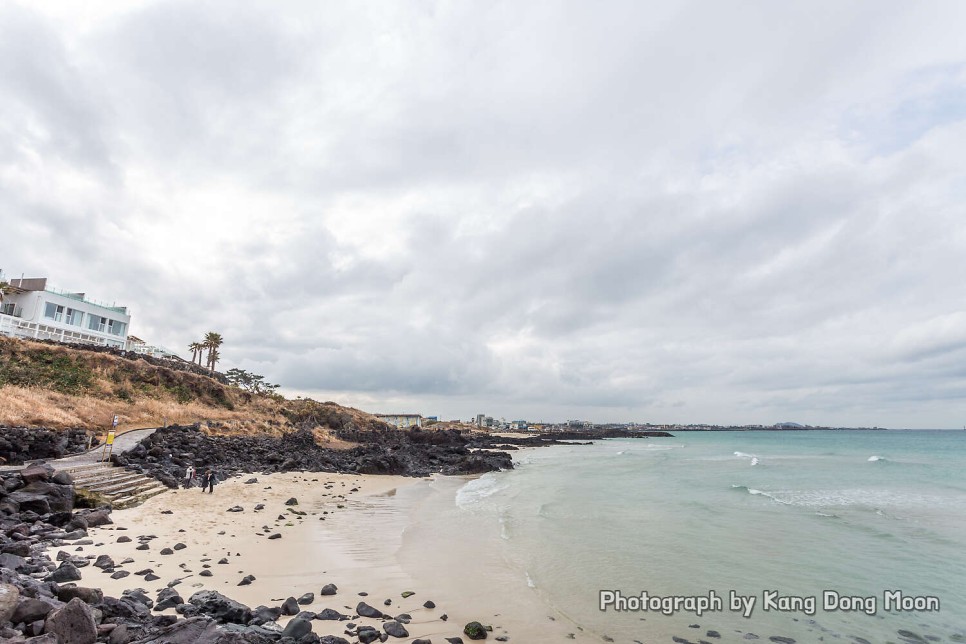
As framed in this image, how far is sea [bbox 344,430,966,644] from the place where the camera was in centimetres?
1095

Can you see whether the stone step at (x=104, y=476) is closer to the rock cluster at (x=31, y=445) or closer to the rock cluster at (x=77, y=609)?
the rock cluster at (x=31, y=445)

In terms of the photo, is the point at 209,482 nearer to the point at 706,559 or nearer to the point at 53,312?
the point at 706,559

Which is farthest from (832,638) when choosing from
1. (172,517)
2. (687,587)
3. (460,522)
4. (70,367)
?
(70,367)

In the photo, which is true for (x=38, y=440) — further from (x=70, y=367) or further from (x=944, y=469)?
(x=944, y=469)

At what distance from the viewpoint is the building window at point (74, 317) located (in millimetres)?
52059

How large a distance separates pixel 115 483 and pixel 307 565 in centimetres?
1076

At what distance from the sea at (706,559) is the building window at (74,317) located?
4760 centimetres

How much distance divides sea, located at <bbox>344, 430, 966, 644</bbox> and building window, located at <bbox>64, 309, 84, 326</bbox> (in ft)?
156

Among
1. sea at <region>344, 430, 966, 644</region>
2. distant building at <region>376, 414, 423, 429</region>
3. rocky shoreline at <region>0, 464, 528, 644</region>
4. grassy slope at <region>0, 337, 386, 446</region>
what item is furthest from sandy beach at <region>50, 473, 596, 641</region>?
distant building at <region>376, 414, 423, 429</region>

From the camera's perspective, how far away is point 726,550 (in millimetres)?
16922

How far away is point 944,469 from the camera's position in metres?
49.4

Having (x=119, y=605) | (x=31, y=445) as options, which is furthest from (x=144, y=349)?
(x=119, y=605)

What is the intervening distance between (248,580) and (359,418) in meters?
80.9

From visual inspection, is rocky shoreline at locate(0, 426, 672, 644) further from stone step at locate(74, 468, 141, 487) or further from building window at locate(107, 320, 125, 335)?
building window at locate(107, 320, 125, 335)
